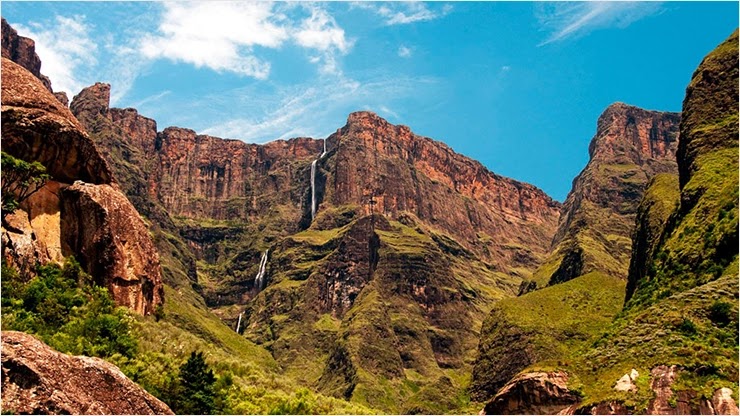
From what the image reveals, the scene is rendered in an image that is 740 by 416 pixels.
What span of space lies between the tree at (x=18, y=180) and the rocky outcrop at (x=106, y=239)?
379 centimetres

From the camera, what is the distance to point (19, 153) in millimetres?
58375

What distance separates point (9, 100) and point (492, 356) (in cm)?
11205

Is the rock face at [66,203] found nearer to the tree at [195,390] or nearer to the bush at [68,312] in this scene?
the bush at [68,312]

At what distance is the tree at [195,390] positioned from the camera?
43.2 metres

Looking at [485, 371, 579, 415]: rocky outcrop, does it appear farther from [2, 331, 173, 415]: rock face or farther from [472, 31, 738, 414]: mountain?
[2, 331, 173, 415]: rock face

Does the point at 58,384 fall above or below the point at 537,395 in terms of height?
below

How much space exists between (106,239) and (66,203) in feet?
14.4

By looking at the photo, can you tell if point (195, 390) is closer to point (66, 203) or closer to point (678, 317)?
point (66, 203)

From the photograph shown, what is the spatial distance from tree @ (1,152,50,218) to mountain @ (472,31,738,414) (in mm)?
46388

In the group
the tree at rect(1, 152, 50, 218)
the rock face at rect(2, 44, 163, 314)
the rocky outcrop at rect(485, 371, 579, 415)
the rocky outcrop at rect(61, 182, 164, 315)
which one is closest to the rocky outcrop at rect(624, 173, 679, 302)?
the rocky outcrop at rect(485, 371, 579, 415)

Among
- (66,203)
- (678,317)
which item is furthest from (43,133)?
(678,317)

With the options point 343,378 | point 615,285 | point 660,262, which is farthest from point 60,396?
point 343,378

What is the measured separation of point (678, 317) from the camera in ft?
224

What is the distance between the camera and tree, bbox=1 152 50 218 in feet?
178
